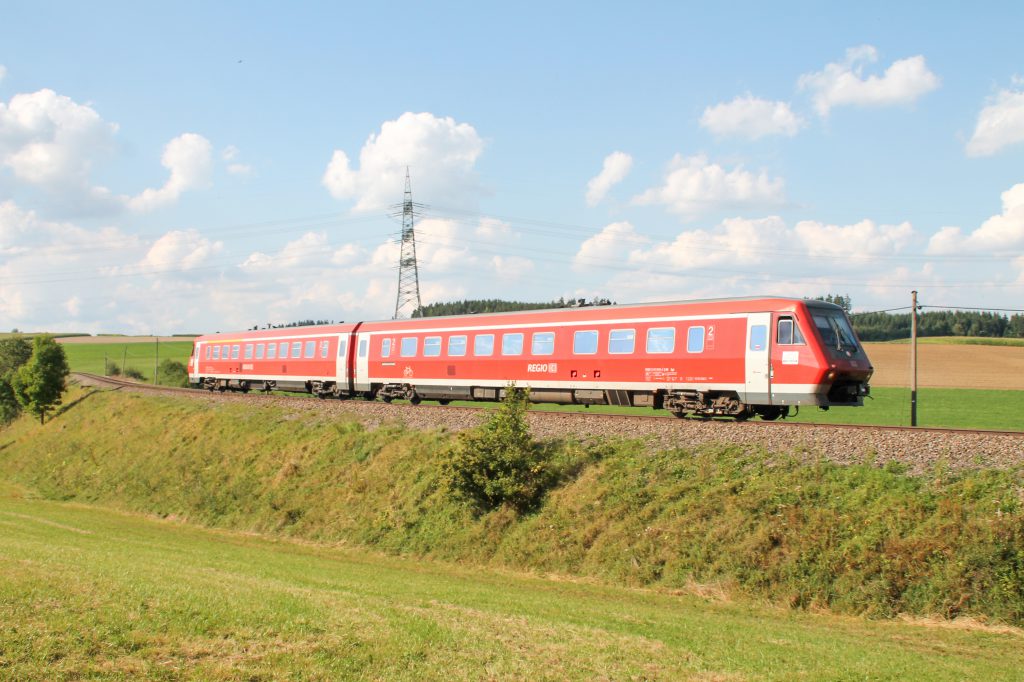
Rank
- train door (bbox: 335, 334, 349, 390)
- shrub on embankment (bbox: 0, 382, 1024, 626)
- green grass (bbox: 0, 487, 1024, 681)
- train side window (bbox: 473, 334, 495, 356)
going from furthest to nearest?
train door (bbox: 335, 334, 349, 390) < train side window (bbox: 473, 334, 495, 356) < shrub on embankment (bbox: 0, 382, 1024, 626) < green grass (bbox: 0, 487, 1024, 681)

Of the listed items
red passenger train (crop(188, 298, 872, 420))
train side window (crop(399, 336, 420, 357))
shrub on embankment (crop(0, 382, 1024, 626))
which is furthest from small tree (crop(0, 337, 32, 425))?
train side window (crop(399, 336, 420, 357))

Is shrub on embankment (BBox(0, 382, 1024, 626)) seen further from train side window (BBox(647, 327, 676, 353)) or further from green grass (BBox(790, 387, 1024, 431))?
green grass (BBox(790, 387, 1024, 431))

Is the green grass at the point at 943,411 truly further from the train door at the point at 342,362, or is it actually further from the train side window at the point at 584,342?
the train door at the point at 342,362

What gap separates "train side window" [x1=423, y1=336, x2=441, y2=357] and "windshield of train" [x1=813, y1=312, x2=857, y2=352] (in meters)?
15.1

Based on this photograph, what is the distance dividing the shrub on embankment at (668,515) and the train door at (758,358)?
2774mm

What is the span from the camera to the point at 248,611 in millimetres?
10688

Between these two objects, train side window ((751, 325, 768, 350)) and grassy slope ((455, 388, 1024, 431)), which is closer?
train side window ((751, 325, 768, 350))

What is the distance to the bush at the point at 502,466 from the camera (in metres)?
21.1

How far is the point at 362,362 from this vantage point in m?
36.3

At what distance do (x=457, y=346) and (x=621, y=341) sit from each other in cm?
790

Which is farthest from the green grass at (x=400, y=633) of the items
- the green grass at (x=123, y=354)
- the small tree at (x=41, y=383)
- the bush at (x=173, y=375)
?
the green grass at (x=123, y=354)

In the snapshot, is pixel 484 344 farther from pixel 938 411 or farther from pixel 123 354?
pixel 123 354

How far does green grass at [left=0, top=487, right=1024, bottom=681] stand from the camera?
8930mm

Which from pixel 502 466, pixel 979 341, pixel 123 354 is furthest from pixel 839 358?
pixel 123 354
